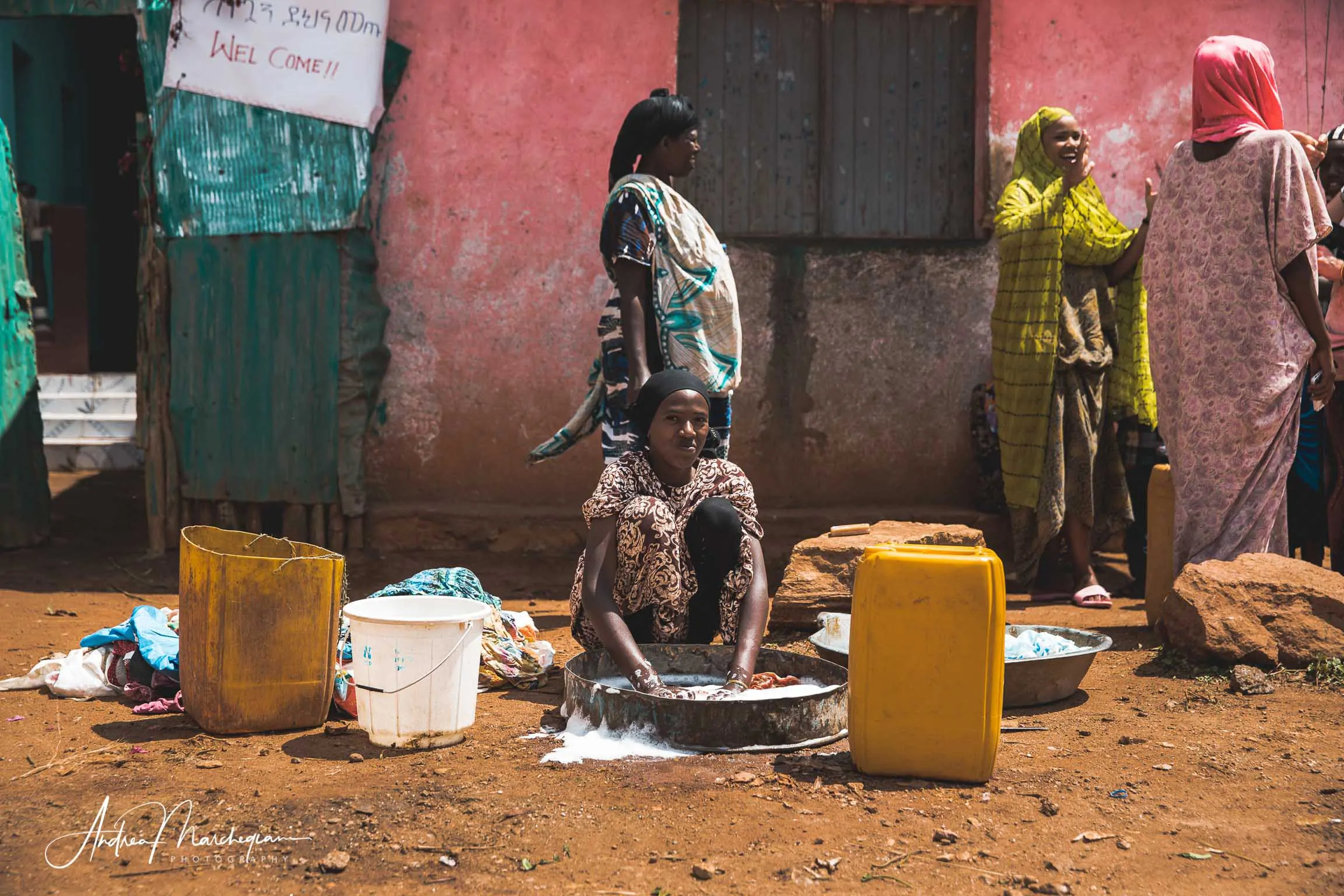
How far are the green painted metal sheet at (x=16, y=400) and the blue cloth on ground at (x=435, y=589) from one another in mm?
3062

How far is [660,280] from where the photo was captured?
13.9ft

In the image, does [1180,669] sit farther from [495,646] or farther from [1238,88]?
[495,646]

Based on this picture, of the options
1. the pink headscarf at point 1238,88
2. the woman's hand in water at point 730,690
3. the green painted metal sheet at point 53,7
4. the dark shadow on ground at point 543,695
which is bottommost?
the dark shadow on ground at point 543,695

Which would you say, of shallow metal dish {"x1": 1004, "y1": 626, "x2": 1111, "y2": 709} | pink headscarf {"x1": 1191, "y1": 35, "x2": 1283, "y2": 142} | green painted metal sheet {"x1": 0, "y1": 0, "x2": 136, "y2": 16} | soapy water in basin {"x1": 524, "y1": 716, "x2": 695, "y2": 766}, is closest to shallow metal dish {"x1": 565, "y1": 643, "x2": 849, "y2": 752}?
soapy water in basin {"x1": 524, "y1": 716, "x2": 695, "y2": 766}

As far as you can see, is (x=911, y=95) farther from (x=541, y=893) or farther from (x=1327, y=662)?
(x=541, y=893)

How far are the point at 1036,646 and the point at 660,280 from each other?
1696mm

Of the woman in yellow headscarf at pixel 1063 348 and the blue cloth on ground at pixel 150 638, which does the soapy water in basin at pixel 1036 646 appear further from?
the blue cloth on ground at pixel 150 638

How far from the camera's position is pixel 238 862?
2445 mm

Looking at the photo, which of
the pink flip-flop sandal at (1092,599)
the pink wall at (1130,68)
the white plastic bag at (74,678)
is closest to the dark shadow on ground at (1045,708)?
the pink flip-flop sandal at (1092,599)

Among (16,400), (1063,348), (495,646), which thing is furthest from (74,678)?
(1063,348)

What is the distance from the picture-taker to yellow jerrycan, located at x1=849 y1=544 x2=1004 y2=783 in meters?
2.81

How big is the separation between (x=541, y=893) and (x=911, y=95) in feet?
17.1

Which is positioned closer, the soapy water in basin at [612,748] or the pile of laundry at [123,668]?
the soapy water in basin at [612,748]

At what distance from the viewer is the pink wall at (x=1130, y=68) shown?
636 cm
